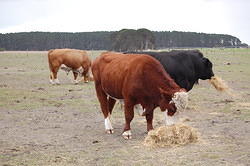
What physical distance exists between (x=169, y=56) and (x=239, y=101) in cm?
318

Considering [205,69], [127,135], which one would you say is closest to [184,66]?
[205,69]

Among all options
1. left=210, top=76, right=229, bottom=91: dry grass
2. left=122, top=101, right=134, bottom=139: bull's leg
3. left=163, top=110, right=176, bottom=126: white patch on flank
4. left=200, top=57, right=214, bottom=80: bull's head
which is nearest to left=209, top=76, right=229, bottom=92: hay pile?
left=210, top=76, right=229, bottom=91: dry grass

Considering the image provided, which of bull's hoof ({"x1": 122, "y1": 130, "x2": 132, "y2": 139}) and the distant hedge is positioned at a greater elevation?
the distant hedge

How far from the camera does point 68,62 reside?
2142 cm

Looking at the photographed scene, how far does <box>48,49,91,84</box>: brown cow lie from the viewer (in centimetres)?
2127

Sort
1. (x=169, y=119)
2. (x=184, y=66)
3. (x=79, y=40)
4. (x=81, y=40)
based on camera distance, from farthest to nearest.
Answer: (x=79, y=40) < (x=81, y=40) < (x=184, y=66) < (x=169, y=119)

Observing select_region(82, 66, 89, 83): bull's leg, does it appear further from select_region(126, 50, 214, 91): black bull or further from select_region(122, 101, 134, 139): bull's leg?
select_region(122, 101, 134, 139): bull's leg

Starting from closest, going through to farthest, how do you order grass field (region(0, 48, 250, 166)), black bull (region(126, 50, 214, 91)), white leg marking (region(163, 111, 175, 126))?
grass field (region(0, 48, 250, 166)) → white leg marking (region(163, 111, 175, 126)) → black bull (region(126, 50, 214, 91))

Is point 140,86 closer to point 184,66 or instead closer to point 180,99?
point 180,99

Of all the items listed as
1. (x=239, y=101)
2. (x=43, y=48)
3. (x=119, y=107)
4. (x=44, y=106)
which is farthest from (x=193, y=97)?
(x=43, y=48)

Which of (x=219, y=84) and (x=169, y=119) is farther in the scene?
(x=219, y=84)

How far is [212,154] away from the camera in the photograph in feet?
24.7

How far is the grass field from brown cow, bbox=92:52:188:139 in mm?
676

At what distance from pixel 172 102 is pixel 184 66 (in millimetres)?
4083
